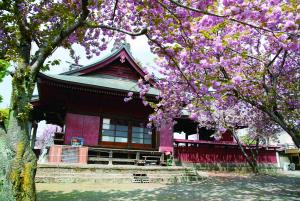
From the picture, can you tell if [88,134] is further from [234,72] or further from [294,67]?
[294,67]

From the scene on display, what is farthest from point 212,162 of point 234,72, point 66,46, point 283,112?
point 66,46

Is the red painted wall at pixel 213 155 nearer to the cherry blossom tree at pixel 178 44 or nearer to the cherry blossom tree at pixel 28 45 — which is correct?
the cherry blossom tree at pixel 178 44

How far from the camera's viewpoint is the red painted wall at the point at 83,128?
1495 centimetres

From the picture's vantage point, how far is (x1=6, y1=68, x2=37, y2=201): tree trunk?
5270mm

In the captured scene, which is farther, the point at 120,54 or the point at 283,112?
the point at 120,54

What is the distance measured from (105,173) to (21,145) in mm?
7202

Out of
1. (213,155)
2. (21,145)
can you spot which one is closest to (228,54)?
(21,145)

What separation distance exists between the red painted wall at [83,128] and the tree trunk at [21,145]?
9179 mm

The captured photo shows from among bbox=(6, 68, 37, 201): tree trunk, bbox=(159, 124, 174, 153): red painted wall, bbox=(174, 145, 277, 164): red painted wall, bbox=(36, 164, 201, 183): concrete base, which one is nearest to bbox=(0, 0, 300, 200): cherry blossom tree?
bbox=(6, 68, 37, 201): tree trunk

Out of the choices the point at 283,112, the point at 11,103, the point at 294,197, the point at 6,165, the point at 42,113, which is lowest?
the point at 294,197

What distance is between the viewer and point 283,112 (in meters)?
10.8

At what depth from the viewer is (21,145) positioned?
5625 millimetres

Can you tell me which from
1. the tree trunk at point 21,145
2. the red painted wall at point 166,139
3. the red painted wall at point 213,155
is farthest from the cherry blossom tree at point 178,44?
the red painted wall at point 213,155

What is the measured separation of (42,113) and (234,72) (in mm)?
14766
